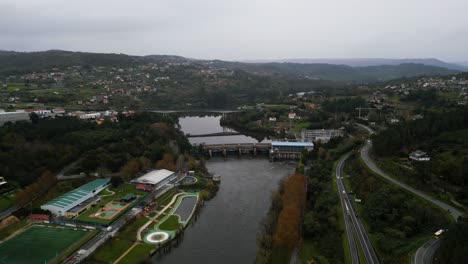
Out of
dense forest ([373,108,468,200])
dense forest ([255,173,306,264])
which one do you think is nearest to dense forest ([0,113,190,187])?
dense forest ([255,173,306,264])

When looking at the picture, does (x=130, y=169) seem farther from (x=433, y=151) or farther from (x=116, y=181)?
(x=433, y=151)

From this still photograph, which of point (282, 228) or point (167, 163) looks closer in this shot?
point (282, 228)

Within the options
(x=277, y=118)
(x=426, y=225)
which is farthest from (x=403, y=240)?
(x=277, y=118)

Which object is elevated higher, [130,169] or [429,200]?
[429,200]

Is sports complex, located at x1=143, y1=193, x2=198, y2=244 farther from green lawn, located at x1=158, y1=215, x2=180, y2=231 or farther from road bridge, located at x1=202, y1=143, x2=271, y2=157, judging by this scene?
road bridge, located at x1=202, y1=143, x2=271, y2=157

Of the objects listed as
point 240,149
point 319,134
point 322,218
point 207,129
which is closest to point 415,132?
point 319,134

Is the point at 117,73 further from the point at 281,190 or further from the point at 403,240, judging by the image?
the point at 403,240
